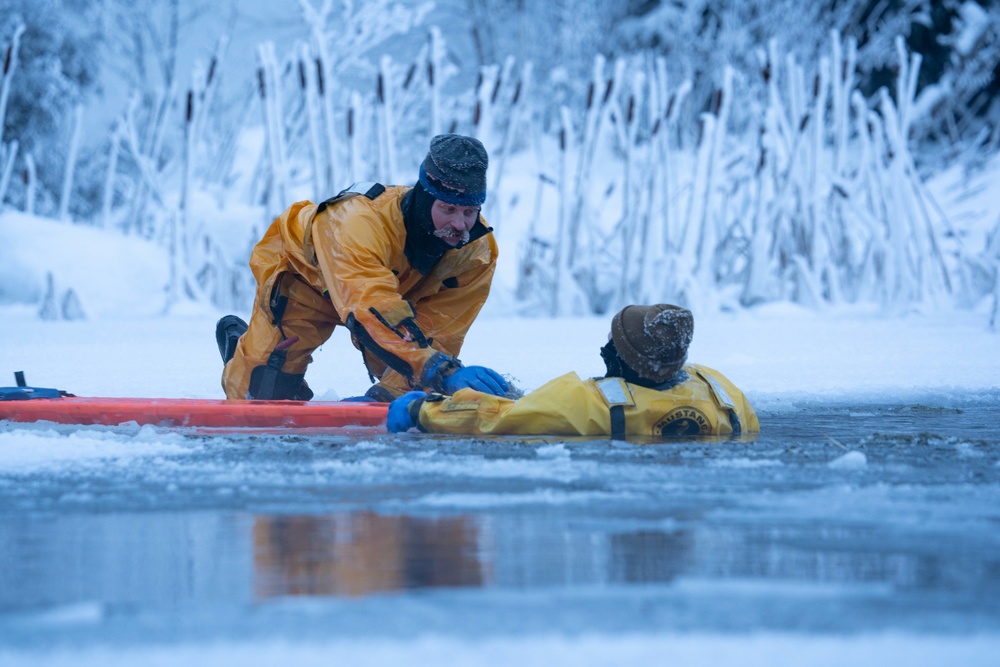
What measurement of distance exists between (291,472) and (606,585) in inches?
49.8

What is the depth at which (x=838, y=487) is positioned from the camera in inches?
101

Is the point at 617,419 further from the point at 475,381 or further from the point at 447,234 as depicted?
the point at 447,234

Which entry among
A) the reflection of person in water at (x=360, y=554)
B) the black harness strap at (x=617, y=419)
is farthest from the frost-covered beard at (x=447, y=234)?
the reflection of person in water at (x=360, y=554)

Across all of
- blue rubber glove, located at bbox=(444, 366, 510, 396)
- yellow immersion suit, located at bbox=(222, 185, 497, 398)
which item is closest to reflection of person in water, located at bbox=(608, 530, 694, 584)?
blue rubber glove, located at bbox=(444, 366, 510, 396)

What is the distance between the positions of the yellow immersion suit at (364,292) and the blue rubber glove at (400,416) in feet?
0.35

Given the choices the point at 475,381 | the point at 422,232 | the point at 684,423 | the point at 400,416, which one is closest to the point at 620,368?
the point at 684,423

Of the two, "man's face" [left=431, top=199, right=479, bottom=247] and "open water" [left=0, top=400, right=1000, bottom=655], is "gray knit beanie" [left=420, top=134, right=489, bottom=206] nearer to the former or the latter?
"man's face" [left=431, top=199, right=479, bottom=247]

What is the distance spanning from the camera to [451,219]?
3928 mm

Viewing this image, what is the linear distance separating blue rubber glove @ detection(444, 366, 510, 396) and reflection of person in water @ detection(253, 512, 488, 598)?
1.27m

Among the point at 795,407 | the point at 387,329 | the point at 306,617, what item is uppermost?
the point at 387,329

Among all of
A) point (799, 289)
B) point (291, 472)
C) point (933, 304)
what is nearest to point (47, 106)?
point (799, 289)

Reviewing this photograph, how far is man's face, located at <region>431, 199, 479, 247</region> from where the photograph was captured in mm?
3908

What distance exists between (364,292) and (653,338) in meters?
0.97

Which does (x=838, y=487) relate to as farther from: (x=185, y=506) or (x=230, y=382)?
(x=230, y=382)
